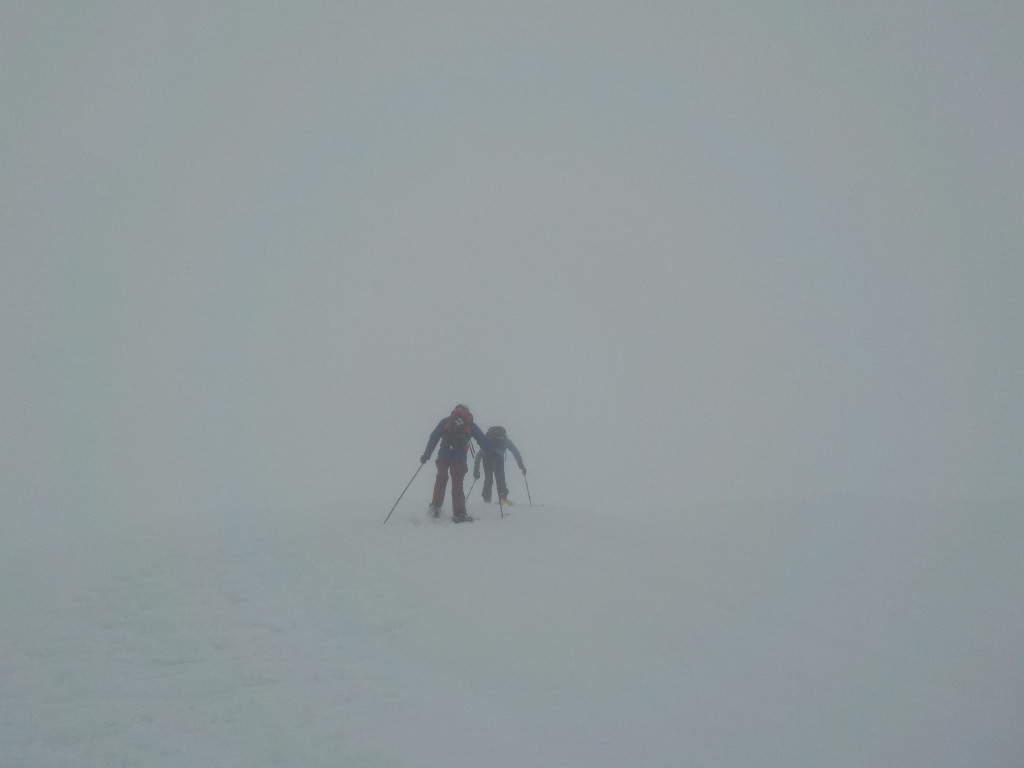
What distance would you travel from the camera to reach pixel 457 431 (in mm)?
12266

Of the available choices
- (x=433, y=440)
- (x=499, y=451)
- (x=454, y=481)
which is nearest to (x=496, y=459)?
(x=499, y=451)

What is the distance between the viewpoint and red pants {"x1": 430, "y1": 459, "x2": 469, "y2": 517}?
12164mm

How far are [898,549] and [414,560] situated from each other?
12.6 metres

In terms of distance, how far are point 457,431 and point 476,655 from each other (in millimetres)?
6059

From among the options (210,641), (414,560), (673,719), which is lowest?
(673,719)

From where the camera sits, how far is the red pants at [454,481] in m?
12.2

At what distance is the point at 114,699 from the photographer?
18.1 feet

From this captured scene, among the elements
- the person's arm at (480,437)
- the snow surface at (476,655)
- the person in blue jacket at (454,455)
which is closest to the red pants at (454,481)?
the person in blue jacket at (454,455)

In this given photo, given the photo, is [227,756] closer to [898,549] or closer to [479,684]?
[479,684]

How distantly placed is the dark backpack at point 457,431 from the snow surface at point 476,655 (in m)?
1.70

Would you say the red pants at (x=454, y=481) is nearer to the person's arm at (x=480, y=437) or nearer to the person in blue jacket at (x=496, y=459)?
the person's arm at (x=480, y=437)

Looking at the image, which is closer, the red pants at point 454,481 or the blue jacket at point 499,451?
the red pants at point 454,481

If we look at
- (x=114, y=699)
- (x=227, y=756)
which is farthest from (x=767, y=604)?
(x=114, y=699)

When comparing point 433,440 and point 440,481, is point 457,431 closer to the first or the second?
point 433,440
